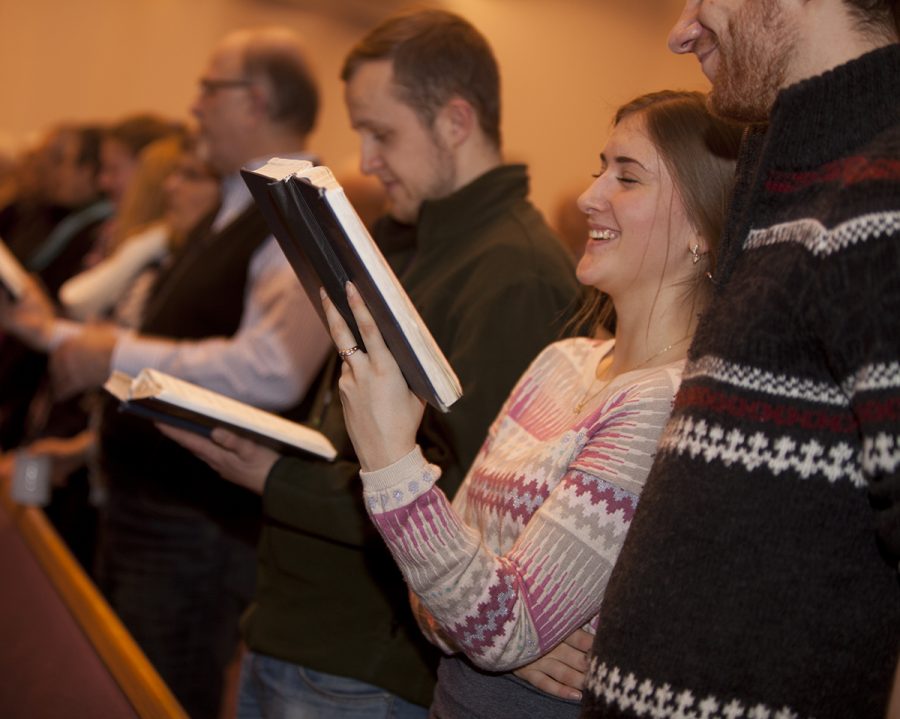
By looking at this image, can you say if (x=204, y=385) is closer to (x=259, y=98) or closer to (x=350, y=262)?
(x=259, y=98)

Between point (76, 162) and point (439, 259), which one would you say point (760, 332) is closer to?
point (439, 259)

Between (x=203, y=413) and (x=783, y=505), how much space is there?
3.00ft

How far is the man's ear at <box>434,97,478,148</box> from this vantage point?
1951 millimetres

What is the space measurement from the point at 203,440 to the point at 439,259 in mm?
514

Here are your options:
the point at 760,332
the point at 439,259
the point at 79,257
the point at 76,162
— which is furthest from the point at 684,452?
the point at 76,162

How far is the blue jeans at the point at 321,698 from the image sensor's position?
1727 mm

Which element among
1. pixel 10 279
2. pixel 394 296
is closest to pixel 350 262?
pixel 394 296

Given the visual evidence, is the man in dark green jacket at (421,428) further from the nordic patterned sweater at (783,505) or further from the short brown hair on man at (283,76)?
the short brown hair on man at (283,76)

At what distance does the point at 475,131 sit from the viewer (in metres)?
1.97

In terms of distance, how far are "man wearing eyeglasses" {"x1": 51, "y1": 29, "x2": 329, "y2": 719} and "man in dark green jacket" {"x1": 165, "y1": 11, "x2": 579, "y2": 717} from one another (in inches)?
23.9

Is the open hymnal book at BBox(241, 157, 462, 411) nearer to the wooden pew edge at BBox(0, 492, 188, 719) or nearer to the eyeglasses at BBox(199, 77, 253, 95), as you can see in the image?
the wooden pew edge at BBox(0, 492, 188, 719)

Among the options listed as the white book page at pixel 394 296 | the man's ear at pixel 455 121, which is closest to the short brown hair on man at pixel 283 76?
the man's ear at pixel 455 121

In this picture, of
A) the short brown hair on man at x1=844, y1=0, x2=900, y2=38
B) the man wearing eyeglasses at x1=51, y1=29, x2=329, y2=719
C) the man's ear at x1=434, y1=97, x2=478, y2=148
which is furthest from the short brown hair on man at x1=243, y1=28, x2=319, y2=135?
the short brown hair on man at x1=844, y1=0, x2=900, y2=38

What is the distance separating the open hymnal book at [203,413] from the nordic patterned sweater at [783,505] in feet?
2.36
